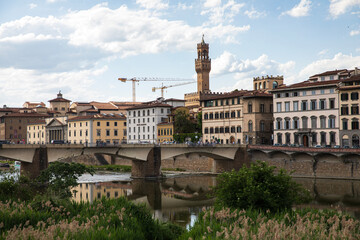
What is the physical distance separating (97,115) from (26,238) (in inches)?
4105

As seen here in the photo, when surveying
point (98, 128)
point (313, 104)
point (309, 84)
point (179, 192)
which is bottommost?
point (179, 192)

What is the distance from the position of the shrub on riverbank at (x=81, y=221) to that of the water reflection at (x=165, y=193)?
14.1 meters

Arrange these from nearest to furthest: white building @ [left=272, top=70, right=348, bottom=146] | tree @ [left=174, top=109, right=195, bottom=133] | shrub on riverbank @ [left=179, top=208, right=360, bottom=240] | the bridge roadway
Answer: shrub on riverbank @ [left=179, top=208, right=360, bottom=240], the bridge roadway, white building @ [left=272, top=70, right=348, bottom=146], tree @ [left=174, top=109, right=195, bottom=133]

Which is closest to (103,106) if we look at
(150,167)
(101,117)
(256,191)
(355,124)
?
(101,117)

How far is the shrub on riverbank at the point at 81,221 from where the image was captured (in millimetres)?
23109

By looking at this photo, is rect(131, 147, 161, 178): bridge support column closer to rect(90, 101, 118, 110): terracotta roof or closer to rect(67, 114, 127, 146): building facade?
rect(67, 114, 127, 146): building facade

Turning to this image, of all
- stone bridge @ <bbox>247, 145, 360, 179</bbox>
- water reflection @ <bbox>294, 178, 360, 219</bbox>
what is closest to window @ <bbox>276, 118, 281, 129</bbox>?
stone bridge @ <bbox>247, 145, 360, 179</bbox>

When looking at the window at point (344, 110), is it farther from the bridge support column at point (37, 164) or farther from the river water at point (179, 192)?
the bridge support column at point (37, 164)

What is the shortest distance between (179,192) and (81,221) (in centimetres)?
3974

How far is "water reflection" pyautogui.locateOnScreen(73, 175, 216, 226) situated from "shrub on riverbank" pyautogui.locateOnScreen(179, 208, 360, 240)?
16921 mm

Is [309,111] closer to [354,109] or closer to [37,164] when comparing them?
[354,109]

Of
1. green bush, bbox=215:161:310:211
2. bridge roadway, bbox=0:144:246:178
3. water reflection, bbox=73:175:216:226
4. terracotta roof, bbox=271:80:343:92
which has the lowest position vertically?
water reflection, bbox=73:175:216:226

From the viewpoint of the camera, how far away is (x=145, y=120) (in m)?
121

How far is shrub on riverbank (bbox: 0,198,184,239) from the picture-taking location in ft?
75.8
